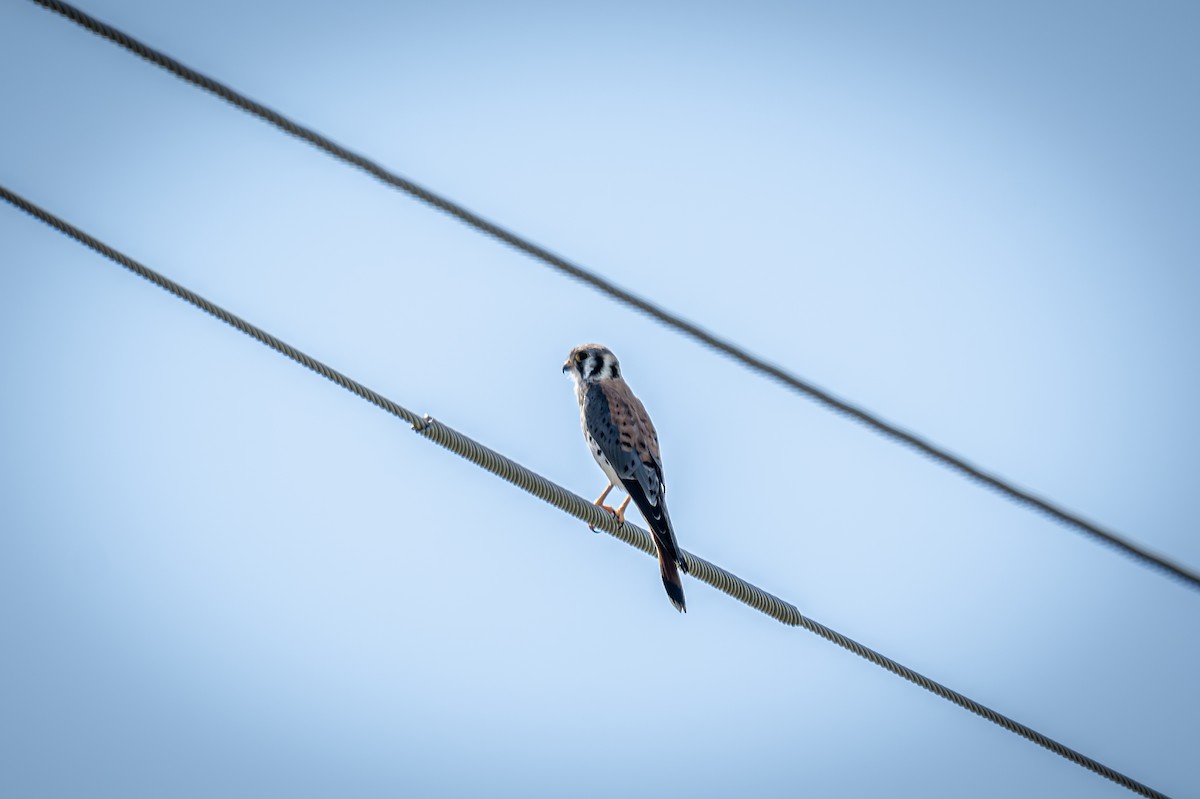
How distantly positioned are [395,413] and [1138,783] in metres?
3.14

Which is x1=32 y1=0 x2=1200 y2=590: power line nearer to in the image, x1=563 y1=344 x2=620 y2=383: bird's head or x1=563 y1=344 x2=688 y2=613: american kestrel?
x1=563 y1=344 x2=688 y2=613: american kestrel

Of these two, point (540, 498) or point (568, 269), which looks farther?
point (568, 269)

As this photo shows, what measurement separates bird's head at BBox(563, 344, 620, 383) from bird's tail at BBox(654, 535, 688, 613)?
2332mm

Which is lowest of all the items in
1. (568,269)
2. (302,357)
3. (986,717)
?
(302,357)

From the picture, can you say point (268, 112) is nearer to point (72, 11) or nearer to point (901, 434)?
point (72, 11)

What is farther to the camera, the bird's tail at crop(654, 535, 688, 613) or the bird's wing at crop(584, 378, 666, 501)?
the bird's wing at crop(584, 378, 666, 501)

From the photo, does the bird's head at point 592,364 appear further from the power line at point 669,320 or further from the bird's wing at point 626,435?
the power line at point 669,320

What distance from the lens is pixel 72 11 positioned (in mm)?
4848

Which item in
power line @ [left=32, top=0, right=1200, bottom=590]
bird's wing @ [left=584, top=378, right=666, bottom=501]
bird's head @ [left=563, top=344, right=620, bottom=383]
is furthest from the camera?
bird's head @ [left=563, top=344, right=620, bottom=383]

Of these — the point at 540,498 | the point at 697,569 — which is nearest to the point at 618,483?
the point at 697,569

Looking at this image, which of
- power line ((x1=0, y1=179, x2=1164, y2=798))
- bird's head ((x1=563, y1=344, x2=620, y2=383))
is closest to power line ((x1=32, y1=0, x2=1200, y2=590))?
power line ((x1=0, y1=179, x2=1164, y2=798))

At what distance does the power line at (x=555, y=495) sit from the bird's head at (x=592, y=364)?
286 centimetres

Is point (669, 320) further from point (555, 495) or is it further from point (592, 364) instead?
point (592, 364)

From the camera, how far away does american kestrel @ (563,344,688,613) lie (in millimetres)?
6859
